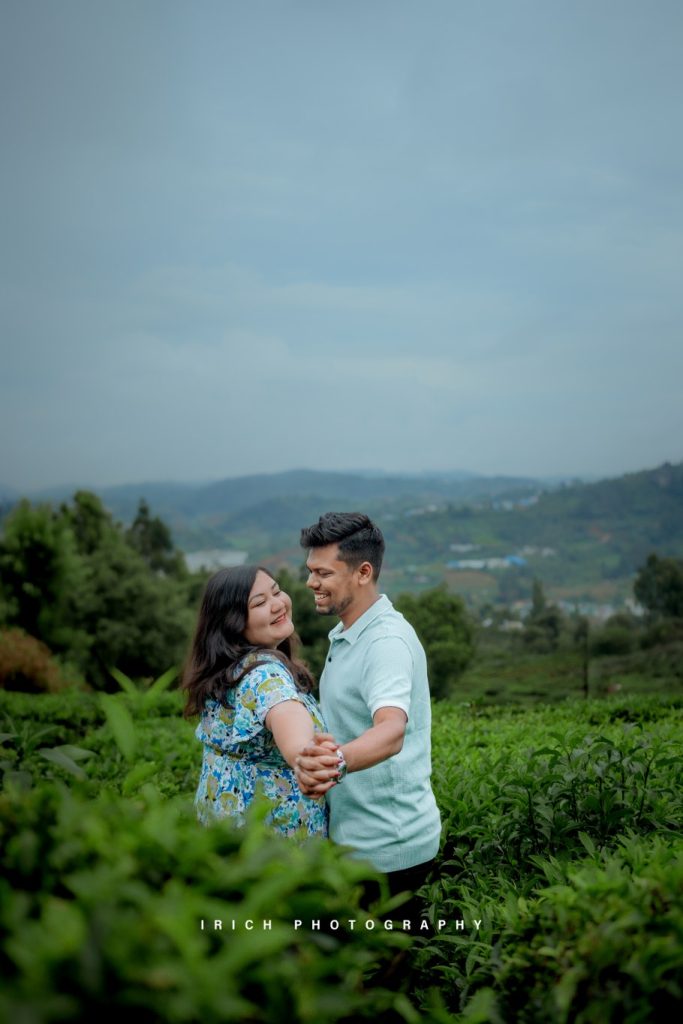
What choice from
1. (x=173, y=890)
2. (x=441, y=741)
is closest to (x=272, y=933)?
(x=173, y=890)

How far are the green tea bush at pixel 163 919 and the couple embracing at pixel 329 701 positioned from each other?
2.39 feet

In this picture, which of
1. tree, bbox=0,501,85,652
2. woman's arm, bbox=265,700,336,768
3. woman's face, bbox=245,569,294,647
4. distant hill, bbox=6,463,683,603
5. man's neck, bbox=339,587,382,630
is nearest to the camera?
woman's arm, bbox=265,700,336,768

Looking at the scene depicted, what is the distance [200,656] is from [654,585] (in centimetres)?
3368

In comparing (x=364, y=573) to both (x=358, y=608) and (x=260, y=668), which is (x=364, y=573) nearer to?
(x=358, y=608)

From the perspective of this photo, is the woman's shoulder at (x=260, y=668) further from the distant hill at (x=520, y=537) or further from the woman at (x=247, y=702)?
the distant hill at (x=520, y=537)

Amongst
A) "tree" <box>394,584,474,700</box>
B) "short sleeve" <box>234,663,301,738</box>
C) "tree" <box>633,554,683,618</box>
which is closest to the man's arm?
"short sleeve" <box>234,663,301,738</box>

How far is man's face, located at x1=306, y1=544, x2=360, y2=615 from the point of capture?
276 cm

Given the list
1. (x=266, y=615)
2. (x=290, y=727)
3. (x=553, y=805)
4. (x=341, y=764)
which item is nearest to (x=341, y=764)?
(x=341, y=764)

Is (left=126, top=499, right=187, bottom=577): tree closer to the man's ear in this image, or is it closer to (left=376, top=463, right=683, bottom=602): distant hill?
(left=376, top=463, right=683, bottom=602): distant hill

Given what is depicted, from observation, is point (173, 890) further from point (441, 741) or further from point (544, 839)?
point (441, 741)

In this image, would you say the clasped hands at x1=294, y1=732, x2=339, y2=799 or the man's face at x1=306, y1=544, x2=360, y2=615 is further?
the man's face at x1=306, y1=544, x2=360, y2=615

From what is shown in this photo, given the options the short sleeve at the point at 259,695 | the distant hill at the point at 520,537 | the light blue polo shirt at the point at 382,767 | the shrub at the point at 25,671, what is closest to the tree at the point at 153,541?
the distant hill at the point at 520,537

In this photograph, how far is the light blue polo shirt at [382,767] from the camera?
2.54m

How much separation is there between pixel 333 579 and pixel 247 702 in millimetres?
519
